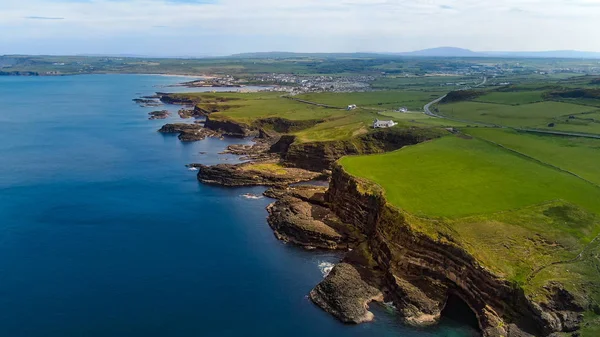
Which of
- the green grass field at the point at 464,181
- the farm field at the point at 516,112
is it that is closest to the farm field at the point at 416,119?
the farm field at the point at 516,112

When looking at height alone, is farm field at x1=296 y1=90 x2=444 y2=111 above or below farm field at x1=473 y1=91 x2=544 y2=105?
below

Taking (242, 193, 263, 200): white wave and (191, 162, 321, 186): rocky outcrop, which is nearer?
(242, 193, 263, 200): white wave

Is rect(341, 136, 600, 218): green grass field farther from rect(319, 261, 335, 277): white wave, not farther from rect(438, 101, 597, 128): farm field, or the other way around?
rect(438, 101, 597, 128): farm field

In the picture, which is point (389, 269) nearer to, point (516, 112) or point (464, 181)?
point (464, 181)

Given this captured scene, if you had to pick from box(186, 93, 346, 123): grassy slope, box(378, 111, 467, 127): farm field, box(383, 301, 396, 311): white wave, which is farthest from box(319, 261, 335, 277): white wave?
box(186, 93, 346, 123): grassy slope

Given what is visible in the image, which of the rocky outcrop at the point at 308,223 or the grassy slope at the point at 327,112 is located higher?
the grassy slope at the point at 327,112

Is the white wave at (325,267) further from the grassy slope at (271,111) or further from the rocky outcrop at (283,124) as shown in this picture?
the grassy slope at (271,111)

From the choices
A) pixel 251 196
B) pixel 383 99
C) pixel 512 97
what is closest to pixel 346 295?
pixel 251 196
